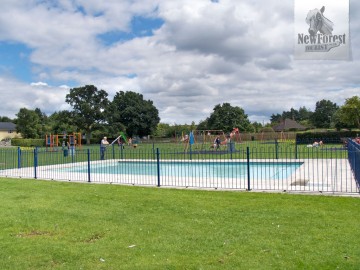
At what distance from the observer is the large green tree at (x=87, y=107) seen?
7138 centimetres

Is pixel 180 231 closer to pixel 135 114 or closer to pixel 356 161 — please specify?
pixel 356 161

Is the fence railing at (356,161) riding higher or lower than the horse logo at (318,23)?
lower

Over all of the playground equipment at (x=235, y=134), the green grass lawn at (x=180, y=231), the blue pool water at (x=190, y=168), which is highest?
the playground equipment at (x=235, y=134)

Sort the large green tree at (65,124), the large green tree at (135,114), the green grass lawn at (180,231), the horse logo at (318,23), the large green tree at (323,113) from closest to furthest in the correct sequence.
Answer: the green grass lawn at (180,231), the horse logo at (318,23), the large green tree at (65,124), the large green tree at (135,114), the large green tree at (323,113)

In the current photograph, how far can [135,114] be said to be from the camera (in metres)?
83.1

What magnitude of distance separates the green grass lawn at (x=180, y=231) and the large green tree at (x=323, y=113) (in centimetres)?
11256

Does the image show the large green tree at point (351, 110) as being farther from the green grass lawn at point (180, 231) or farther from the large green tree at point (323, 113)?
the large green tree at point (323, 113)

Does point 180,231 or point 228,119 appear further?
point 228,119

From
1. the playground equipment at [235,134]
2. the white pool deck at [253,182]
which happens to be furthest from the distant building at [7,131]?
the white pool deck at [253,182]

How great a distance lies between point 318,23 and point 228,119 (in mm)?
70199

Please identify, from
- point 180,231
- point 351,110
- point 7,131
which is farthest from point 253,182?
point 7,131

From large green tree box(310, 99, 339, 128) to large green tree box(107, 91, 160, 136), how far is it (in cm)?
5591

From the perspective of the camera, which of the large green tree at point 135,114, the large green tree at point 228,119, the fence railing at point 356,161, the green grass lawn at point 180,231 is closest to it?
the green grass lawn at point 180,231

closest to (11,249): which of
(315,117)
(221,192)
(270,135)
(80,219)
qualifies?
(80,219)
